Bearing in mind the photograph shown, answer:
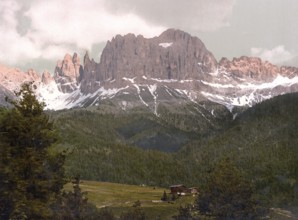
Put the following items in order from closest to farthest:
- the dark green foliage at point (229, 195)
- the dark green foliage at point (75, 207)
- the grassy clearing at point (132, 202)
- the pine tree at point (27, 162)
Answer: the pine tree at point (27, 162)
the dark green foliage at point (75, 207)
the dark green foliage at point (229, 195)
the grassy clearing at point (132, 202)

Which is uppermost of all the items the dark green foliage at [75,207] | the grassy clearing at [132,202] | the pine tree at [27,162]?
the pine tree at [27,162]

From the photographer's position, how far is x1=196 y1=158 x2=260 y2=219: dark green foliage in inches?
2697

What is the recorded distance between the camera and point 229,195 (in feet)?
228

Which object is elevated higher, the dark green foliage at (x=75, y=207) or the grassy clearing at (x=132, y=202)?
the dark green foliage at (x=75, y=207)

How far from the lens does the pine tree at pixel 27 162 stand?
33250 millimetres

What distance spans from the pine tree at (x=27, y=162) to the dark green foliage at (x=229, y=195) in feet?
119

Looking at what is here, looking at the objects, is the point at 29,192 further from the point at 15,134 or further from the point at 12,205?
the point at 15,134

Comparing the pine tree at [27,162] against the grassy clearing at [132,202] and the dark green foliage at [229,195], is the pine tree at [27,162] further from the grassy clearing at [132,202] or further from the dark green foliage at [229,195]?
the grassy clearing at [132,202]

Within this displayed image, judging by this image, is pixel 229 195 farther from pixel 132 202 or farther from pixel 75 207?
pixel 132 202

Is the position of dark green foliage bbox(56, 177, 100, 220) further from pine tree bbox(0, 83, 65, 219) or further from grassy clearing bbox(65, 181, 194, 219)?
grassy clearing bbox(65, 181, 194, 219)

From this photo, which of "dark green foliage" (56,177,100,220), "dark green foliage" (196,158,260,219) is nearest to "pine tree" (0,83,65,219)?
"dark green foliage" (56,177,100,220)

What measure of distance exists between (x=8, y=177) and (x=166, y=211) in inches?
4197


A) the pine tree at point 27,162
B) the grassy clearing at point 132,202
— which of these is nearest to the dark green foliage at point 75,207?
the pine tree at point 27,162

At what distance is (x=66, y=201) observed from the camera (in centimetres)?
5834
